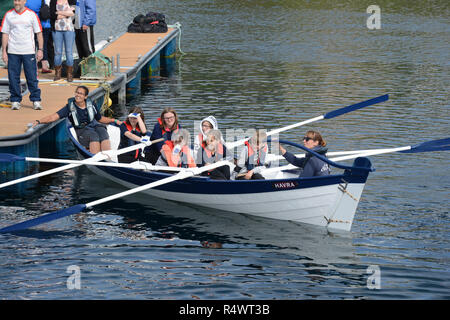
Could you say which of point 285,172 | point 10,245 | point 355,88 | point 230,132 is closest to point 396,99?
point 355,88

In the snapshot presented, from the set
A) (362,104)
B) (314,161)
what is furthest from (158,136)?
(362,104)

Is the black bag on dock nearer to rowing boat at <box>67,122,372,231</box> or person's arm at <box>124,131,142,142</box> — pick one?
person's arm at <box>124,131,142,142</box>

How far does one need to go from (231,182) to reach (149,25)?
68.7 feet

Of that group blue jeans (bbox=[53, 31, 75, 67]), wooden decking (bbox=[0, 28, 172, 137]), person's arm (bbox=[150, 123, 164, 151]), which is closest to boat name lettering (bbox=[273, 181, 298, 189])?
person's arm (bbox=[150, 123, 164, 151])

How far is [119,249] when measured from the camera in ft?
41.3

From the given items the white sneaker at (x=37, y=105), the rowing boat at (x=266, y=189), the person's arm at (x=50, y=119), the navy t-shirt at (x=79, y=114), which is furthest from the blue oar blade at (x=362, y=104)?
the white sneaker at (x=37, y=105)

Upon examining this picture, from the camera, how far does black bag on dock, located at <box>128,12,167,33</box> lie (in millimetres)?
33438

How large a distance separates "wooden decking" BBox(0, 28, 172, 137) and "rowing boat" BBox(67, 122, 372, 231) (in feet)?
10.3

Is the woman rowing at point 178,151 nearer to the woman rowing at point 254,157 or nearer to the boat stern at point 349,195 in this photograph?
the woman rowing at point 254,157

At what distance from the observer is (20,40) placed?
17.1m
